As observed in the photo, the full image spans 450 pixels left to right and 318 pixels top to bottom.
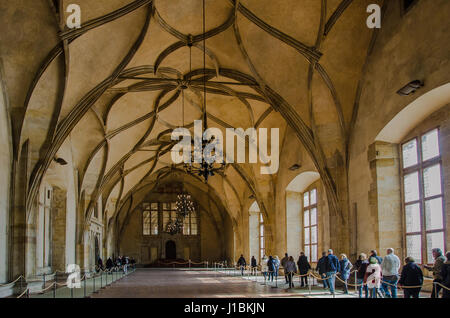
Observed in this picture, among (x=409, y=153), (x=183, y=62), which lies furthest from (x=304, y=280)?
(x=183, y=62)

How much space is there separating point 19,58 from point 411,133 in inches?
398

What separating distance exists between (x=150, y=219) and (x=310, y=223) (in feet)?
73.7

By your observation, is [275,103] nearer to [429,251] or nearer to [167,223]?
[429,251]

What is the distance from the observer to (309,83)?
51.5 ft

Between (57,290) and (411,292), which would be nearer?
(411,292)

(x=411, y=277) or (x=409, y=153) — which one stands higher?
(x=409, y=153)

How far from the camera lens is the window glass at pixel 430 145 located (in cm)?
1189

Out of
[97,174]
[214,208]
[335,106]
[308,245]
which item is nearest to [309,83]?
[335,106]

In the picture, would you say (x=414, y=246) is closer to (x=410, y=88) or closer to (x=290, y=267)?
(x=410, y=88)

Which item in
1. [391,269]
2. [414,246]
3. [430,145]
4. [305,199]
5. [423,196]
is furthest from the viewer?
[305,199]

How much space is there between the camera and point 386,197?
13523 millimetres

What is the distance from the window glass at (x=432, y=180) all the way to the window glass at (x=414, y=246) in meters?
1.15

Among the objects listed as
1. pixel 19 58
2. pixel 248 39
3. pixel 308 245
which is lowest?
pixel 308 245

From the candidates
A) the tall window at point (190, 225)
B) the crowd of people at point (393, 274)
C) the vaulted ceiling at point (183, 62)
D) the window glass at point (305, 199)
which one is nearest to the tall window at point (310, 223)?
the window glass at point (305, 199)
